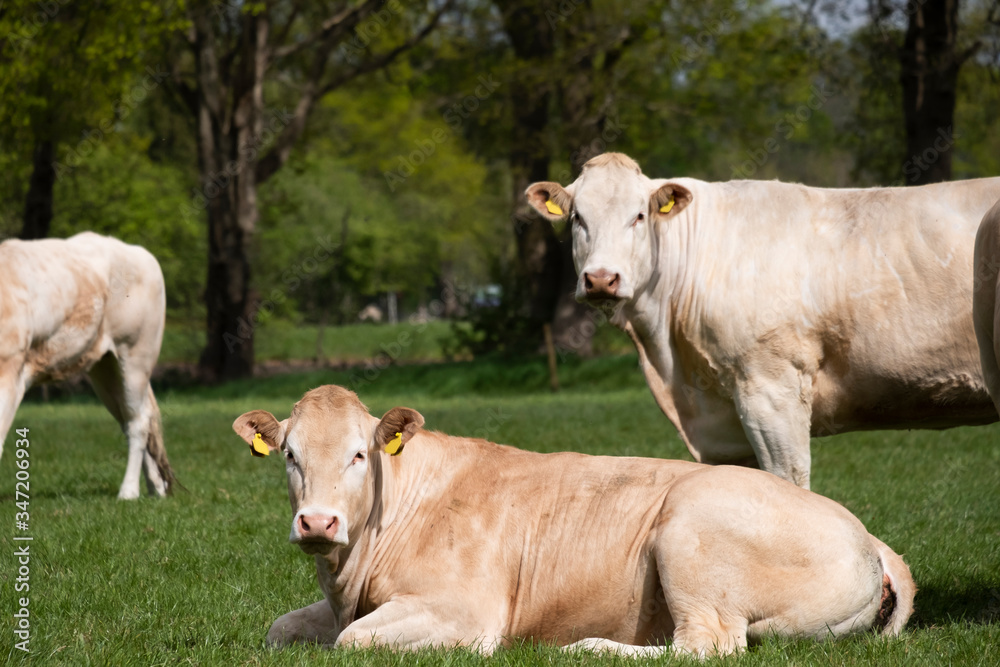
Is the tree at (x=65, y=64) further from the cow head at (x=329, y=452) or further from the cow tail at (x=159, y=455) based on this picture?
the cow head at (x=329, y=452)

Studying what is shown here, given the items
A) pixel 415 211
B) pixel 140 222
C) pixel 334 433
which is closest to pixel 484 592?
pixel 334 433

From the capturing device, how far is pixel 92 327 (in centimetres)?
941

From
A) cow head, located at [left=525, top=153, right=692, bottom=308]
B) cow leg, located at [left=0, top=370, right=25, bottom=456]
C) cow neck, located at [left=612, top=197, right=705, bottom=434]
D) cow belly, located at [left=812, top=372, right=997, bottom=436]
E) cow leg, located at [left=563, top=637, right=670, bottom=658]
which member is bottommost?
cow leg, located at [left=563, top=637, right=670, bottom=658]

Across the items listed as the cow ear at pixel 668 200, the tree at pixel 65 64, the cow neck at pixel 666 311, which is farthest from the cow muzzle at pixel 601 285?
the tree at pixel 65 64

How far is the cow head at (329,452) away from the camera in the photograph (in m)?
4.46

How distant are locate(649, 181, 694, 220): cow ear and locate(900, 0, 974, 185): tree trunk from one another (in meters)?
10.6

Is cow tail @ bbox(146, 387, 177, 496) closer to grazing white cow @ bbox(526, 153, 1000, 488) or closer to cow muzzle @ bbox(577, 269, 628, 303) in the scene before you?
grazing white cow @ bbox(526, 153, 1000, 488)

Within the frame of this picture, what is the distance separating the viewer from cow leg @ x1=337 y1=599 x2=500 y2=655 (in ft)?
15.1

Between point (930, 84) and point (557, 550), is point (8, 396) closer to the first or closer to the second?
point (557, 550)

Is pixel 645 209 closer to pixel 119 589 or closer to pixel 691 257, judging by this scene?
pixel 691 257

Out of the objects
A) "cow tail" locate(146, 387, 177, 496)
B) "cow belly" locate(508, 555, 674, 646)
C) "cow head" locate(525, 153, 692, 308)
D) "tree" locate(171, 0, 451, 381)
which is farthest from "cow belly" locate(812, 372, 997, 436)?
"tree" locate(171, 0, 451, 381)

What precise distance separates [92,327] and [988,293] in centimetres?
743

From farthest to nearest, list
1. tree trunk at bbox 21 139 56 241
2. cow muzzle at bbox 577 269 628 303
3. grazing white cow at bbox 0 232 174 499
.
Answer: tree trunk at bbox 21 139 56 241
grazing white cow at bbox 0 232 174 499
cow muzzle at bbox 577 269 628 303

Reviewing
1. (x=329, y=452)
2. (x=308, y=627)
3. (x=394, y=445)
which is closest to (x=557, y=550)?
(x=394, y=445)
